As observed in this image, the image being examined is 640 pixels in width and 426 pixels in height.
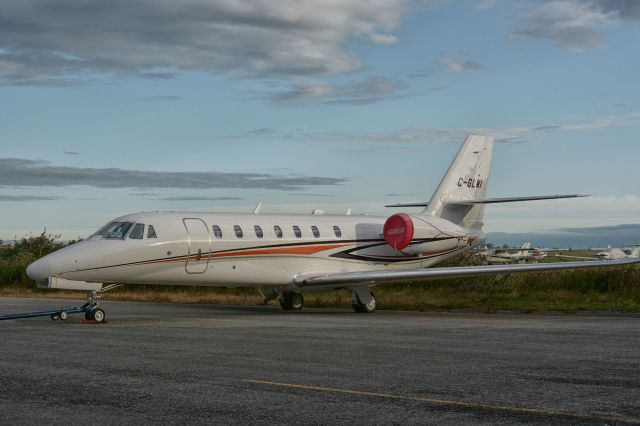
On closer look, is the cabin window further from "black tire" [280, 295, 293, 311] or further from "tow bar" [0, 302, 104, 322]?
"black tire" [280, 295, 293, 311]

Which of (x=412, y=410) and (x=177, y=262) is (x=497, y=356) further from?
(x=177, y=262)

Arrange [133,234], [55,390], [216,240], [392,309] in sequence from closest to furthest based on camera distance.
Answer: [55,390], [133,234], [216,240], [392,309]

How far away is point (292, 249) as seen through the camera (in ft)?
85.3

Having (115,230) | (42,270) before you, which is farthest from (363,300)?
(42,270)

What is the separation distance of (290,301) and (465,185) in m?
7.62

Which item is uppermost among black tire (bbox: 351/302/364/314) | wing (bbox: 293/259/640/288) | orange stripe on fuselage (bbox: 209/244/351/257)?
orange stripe on fuselage (bbox: 209/244/351/257)

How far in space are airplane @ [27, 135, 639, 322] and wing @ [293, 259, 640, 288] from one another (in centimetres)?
3

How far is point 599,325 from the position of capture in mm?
19234

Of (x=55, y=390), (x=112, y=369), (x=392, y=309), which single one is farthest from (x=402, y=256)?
(x=55, y=390)

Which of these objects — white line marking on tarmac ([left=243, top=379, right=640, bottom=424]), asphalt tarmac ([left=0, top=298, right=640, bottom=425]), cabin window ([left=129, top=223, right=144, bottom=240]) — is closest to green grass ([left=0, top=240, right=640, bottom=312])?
asphalt tarmac ([left=0, top=298, right=640, bottom=425])

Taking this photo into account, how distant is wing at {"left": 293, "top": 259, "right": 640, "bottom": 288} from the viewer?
24.3 metres

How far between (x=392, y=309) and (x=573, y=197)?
22.6ft

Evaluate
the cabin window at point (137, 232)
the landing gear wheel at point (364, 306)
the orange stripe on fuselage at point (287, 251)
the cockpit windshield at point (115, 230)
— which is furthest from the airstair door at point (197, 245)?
the landing gear wheel at point (364, 306)

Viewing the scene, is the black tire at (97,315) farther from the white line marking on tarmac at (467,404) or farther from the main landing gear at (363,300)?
the white line marking on tarmac at (467,404)
